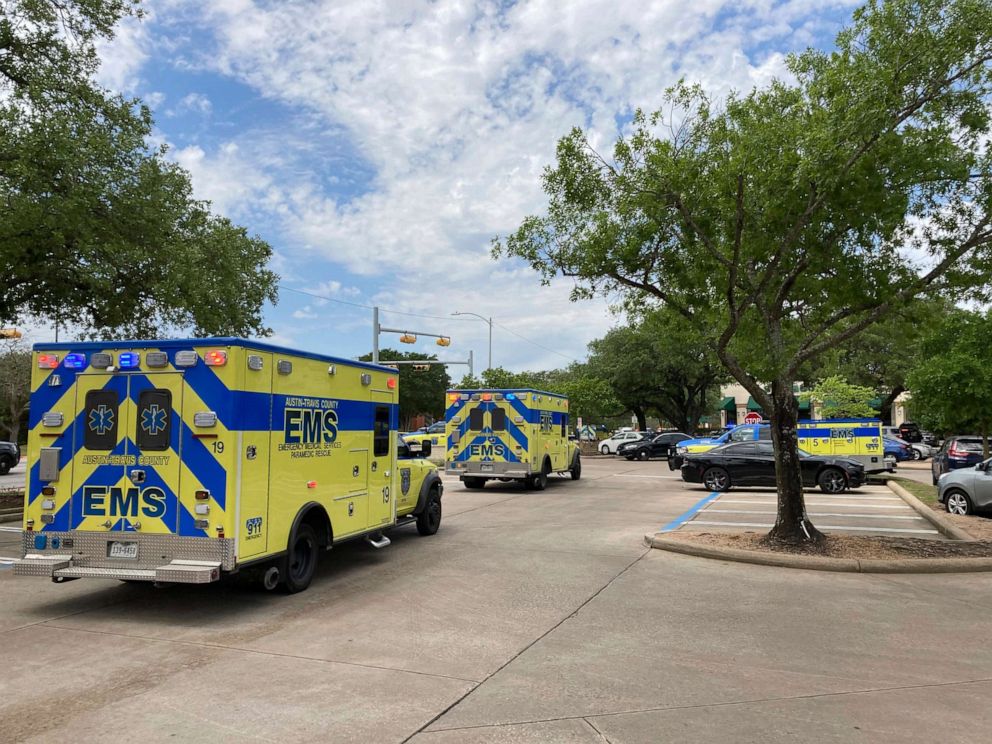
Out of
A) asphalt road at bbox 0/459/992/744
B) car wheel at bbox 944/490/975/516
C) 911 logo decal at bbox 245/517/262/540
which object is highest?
911 logo decal at bbox 245/517/262/540

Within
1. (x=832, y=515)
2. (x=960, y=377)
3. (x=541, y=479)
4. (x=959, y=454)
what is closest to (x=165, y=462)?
(x=832, y=515)

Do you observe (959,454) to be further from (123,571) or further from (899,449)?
(123,571)

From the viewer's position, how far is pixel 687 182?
9781 mm

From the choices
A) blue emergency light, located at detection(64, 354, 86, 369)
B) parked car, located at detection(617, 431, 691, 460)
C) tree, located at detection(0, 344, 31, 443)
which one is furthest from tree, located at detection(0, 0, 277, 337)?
tree, located at detection(0, 344, 31, 443)

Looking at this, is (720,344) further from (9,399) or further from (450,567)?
(9,399)

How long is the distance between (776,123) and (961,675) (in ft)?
22.1

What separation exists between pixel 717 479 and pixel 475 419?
702 cm

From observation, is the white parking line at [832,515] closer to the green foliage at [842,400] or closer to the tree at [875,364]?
the green foliage at [842,400]

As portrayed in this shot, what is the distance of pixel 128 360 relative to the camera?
7004mm

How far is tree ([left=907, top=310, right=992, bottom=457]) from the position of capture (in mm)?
20578

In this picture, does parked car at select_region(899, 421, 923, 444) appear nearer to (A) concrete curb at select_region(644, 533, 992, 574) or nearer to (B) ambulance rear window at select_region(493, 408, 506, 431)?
(B) ambulance rear window at select_region(493, 408, 506, 431)

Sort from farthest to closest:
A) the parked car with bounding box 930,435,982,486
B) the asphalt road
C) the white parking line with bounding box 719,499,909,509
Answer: the parked car with bounding box 930,435,982,486 → the white parking line with bounding box 719,499,909,509 → the asphalt road

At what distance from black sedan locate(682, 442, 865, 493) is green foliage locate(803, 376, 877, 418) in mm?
18025

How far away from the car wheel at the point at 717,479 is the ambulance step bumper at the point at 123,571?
53.2ft
